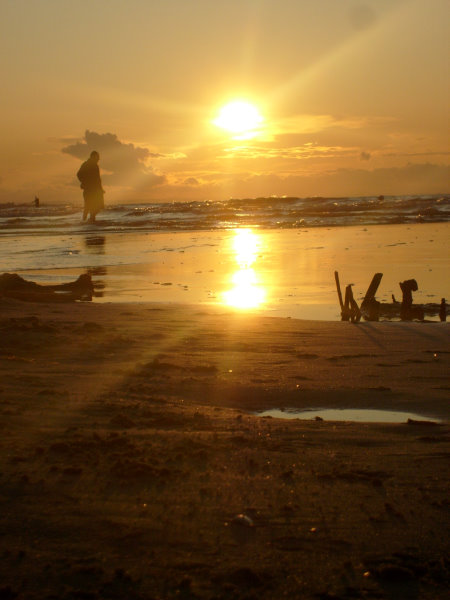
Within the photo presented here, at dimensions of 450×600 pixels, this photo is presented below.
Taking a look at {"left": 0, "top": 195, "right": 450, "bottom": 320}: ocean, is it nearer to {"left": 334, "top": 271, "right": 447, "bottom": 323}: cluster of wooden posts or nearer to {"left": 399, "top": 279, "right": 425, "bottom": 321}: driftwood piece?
{"left": 334, "top": 271, "right": 447, "bottom": 323}: cluster of wooden posts

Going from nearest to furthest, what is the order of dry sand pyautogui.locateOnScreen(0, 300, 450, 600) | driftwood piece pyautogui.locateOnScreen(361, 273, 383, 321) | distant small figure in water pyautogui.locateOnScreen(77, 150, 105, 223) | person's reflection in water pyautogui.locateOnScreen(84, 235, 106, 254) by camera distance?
dry sand pyautogui.locateOnScreen(0, 300, 450, 600), driftwood piece pyautogui.locateOnScreen(361, 273, 383, 321), person's reflection in water pyautogui.locateOnScreen(84, 235, 106, 254), distant small figure in water pyautogui.locateOnScreen(77, 150, 105, 223)

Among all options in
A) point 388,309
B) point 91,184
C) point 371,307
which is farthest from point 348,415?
point 91,184

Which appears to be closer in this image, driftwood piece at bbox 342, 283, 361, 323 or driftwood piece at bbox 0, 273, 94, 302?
driftwood piece at bbox 342, 283, 361, 323

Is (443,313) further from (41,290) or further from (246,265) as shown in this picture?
(246,265)

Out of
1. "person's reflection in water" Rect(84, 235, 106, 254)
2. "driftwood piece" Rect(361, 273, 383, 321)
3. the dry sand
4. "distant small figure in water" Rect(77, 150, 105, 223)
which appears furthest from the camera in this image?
"distant small figure in water" Rect(77, 150, 105, 223)

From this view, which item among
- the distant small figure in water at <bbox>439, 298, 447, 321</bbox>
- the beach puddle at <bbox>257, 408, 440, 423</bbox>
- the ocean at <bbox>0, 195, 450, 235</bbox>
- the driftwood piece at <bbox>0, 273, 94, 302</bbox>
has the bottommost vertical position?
the beach puddle at <bbox>257, 408, 440, 423</bbox>

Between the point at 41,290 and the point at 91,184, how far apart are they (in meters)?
41.0

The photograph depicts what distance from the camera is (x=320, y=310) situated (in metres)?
12.4

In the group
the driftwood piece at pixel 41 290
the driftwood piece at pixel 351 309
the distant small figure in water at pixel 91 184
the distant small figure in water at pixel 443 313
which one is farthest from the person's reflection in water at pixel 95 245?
the distant small figure in water at pixel 91 184

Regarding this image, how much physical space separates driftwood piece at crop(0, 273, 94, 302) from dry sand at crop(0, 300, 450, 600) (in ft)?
16.1

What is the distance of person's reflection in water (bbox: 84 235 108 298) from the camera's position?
15672 mm

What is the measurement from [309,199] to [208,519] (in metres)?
74.8

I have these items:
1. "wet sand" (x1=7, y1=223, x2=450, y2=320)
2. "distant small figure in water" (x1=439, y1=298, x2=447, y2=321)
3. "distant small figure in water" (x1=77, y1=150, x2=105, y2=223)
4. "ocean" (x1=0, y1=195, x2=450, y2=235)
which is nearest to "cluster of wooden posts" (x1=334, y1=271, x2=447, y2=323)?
"distant small figure in water" (x1=439, y1=298, x2=447, y2=321)

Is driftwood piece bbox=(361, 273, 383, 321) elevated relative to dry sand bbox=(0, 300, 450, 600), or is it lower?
elevated
